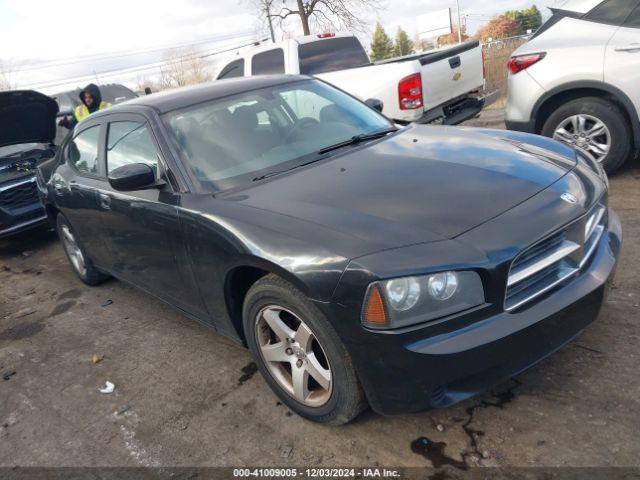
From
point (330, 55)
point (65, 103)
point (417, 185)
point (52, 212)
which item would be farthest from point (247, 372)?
point (65, 103)

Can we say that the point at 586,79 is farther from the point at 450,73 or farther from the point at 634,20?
the point at 450,73

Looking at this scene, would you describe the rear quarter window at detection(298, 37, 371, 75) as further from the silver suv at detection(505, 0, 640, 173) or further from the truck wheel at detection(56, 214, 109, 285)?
the truck wheel at detection(56, 214, 109, 285)

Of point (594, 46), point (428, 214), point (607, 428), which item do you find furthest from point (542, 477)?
point (594, 46)

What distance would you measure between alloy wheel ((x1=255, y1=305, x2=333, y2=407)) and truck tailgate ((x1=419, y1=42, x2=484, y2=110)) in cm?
454

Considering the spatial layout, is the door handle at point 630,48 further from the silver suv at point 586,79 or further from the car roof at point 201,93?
the car roof at point 201,93

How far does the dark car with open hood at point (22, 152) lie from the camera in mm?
6531

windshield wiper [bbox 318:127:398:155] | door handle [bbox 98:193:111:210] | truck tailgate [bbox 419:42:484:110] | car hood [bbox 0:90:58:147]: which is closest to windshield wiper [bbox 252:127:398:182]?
windshield wiper [bbox 318:127:398:155]

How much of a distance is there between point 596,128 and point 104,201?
453 centimetres

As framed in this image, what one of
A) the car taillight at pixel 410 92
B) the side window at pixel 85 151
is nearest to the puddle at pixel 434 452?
the side window at pixel 85 151

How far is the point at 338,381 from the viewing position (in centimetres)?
229

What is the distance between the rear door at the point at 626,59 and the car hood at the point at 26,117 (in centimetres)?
665

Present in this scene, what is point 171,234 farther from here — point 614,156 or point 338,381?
point 614,156

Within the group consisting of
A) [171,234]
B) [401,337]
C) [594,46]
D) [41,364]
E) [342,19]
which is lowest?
[41,364]

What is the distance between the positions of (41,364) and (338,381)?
2.58m
